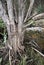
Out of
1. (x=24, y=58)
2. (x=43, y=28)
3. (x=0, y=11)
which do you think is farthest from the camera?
(x=43, y=28)

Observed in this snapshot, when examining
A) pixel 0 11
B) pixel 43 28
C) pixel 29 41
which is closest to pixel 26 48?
pixel 29 41

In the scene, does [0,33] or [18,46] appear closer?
[18,46]

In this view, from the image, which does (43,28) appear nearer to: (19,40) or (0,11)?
(19,40)

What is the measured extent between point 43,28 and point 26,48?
1.37 ft

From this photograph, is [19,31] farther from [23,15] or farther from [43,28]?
[43,28]

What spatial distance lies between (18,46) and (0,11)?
0.55 m

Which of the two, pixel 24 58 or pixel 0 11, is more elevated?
pixel 0 11

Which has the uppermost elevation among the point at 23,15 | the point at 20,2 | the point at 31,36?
the point at 20,2

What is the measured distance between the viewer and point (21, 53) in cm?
254

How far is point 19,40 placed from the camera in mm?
2551

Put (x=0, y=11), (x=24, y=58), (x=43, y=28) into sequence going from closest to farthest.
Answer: (x=24, y=58) < (x=0, y=11) < (x=43, y=28)

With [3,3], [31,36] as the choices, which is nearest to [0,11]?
[3,3]

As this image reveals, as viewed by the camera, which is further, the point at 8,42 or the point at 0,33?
the point at 0,33

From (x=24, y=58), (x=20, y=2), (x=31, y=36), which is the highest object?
(x=20, y=2)
